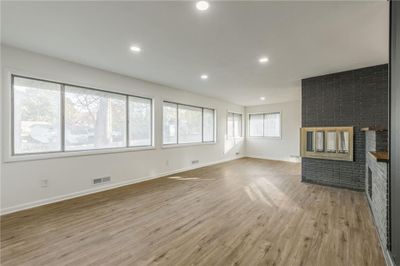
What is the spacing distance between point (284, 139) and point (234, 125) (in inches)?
89.0

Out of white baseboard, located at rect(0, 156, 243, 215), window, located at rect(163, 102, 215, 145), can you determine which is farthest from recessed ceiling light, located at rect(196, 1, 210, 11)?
white baseboard, located at rect(0, 156, 243, 215)

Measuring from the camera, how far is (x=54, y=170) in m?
3.41

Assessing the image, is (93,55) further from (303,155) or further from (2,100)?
(303,155)

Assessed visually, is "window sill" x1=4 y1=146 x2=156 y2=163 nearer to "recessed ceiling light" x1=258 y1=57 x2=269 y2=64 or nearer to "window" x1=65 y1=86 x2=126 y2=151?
"window" x1=65 y1=86 x2=126 y2=151

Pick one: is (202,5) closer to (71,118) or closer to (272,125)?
(71,118)

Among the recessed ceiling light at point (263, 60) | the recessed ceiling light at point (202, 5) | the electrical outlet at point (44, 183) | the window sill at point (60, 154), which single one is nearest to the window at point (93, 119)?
the window sill at point (60, 154)

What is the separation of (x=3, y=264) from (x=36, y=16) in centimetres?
272

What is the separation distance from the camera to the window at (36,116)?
10.2 feet

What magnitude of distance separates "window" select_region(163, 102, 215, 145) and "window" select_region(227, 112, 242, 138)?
1.22 metres

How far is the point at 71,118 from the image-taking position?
372cm

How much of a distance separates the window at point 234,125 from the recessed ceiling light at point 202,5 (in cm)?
650

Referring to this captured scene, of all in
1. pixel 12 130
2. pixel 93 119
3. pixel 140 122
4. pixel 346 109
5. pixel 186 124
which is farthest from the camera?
pixel 186 124

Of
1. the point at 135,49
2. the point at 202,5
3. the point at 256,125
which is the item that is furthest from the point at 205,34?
the point at 256,125

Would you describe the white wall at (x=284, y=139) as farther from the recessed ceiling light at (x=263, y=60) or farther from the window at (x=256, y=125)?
the recessed ceiling light at (x=263, y=60)
